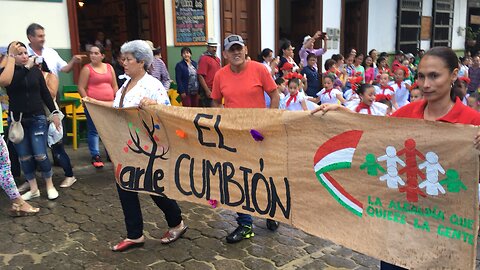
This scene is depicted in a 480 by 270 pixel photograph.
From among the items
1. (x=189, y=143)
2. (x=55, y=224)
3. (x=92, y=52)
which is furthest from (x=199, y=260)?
(x=92, y=52)

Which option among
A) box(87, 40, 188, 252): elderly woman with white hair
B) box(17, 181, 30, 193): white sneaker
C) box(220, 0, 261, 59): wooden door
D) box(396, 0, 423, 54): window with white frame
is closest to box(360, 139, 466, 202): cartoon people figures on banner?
box(87, 40, 188, 252): elderly woman with white hair

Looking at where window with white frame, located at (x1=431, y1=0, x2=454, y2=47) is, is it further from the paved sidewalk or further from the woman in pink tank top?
the paved sidewalk

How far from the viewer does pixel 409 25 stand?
1488cm

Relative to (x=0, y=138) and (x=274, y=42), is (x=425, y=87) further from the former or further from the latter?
(x=274, y=42)

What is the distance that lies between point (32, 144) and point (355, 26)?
11119mm

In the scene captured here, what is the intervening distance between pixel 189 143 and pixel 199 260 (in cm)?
93

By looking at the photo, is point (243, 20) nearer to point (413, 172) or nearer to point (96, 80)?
point (96, 80)

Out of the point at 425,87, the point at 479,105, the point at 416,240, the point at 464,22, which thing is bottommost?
the point at 416,240

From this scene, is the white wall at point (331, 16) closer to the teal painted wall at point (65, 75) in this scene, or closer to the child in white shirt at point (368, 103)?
the teal painted wall at point (65, 75)

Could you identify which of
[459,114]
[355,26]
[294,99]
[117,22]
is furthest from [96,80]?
[355,26]

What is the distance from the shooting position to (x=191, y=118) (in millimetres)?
3291

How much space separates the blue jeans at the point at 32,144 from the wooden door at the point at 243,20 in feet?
18.2

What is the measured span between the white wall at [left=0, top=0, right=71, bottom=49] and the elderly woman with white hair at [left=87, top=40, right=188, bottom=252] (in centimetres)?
434

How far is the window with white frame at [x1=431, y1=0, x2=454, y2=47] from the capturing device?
16.0 metres
